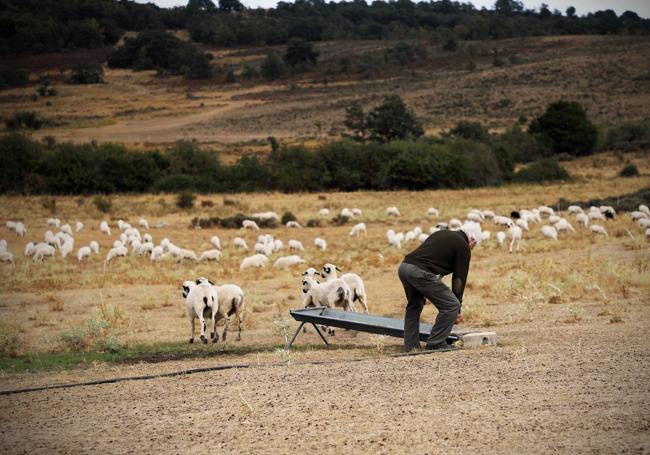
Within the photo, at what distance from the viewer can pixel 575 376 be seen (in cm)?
956

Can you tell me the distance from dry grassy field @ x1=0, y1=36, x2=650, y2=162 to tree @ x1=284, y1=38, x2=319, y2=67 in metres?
2.66

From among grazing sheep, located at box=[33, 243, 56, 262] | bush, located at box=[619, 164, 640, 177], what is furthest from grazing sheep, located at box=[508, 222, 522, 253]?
bush, located at box=[619, 164, 640, 177]

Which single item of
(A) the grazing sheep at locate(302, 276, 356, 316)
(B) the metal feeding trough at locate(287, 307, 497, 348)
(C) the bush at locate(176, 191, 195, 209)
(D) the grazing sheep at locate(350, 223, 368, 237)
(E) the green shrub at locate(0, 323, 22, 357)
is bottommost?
(C) the bush at locate(176, 191, 195, 209)

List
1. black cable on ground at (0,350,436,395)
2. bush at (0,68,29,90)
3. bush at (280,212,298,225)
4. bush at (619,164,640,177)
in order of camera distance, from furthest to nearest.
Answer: bush at (0,68,29,90), bush at (619,164,640,177), bush at (280,212,298,225), black cable on ground at (0,350,436,395)

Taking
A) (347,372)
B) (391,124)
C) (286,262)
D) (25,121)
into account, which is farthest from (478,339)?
(25,121)

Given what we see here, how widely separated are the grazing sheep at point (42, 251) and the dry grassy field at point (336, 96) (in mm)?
44684

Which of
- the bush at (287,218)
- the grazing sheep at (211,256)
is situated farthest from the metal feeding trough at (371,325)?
the bush at (287,218)

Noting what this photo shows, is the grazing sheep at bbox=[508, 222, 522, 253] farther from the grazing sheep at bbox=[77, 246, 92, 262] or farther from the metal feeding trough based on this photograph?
the metal feeding trough

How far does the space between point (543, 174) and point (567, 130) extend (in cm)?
1452

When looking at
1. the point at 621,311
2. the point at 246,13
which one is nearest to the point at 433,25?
the point at 246,13

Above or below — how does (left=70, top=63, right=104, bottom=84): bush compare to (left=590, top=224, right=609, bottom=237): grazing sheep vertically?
above

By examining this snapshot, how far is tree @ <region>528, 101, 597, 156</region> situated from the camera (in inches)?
2719

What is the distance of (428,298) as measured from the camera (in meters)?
11.4

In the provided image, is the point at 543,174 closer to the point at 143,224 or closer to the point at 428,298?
the point at 143,224
